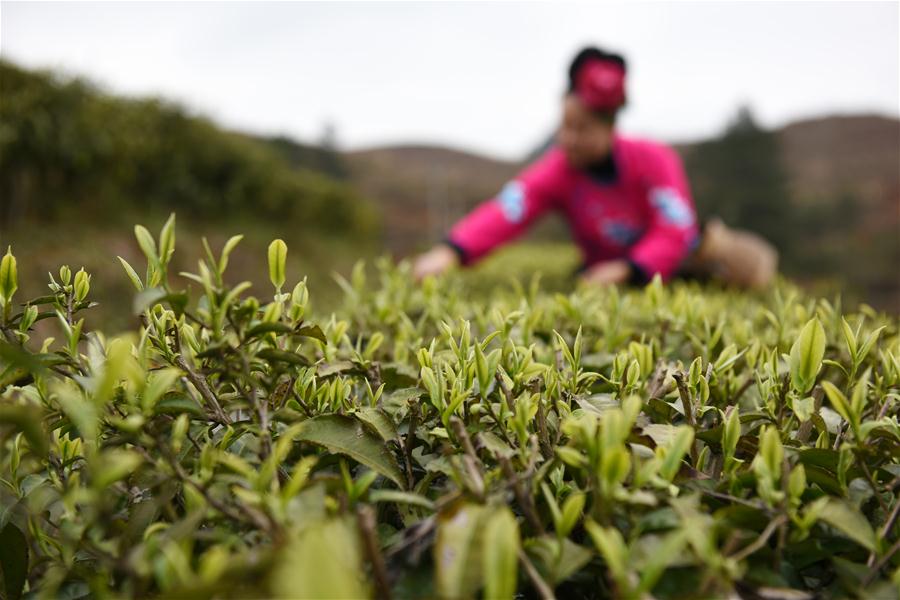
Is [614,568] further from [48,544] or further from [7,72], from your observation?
[7,72]

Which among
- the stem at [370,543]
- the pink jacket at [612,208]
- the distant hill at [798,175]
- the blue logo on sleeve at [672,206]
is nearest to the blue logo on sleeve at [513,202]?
the pink jacket at [612,208]

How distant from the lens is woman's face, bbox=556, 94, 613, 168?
12.7 feet

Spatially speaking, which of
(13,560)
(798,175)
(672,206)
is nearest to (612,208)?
(672,206)

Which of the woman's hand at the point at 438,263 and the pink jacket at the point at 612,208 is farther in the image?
the pink jacket at the point at 612,208

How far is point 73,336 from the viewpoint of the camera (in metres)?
0.75

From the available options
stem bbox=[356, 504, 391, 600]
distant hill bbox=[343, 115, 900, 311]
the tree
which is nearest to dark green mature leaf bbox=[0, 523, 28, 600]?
stem bbox=[356, 504, 391, 600]

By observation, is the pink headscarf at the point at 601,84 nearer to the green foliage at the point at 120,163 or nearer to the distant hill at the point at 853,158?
the green foliage at the point at 120,163

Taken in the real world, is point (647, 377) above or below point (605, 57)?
below

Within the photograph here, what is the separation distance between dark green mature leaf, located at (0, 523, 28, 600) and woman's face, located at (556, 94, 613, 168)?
362 cm

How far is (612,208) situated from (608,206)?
0.10 feet

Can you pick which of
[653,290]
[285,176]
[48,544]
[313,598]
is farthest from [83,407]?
[285,176]

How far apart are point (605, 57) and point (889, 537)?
3.64 metres

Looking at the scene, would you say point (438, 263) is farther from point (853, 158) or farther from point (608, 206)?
point (853, 158)

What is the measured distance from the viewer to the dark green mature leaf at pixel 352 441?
0.74 meters
